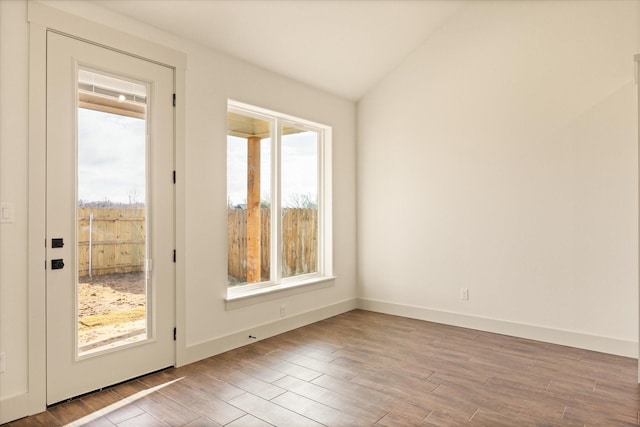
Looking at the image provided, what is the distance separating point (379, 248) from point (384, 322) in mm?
925

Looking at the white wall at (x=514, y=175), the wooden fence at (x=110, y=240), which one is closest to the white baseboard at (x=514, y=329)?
the white wall at (x=514, y=175)

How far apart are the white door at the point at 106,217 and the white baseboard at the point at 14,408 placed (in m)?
0.13

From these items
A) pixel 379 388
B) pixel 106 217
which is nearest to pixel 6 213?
pixel 106 217

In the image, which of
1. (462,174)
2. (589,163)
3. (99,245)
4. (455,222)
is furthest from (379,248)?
(99,245)

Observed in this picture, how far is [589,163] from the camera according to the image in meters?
3.63

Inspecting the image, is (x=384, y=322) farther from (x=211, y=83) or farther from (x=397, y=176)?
(x=211, y=83)

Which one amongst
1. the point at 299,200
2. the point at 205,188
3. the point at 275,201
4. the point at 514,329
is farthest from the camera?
the point at 299,200

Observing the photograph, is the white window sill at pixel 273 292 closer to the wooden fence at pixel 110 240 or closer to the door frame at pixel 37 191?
the wooden fence at pixel 110 240

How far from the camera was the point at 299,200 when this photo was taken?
4.68 m

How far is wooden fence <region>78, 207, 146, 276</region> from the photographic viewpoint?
8.96 feet

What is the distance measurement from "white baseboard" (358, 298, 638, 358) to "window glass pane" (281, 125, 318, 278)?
1.04 metres

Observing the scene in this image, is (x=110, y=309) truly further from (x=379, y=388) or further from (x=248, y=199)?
(x=379, y=388)

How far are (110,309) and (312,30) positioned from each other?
291 centimetres

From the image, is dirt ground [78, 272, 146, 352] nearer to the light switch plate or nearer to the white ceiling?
the light switch plate
